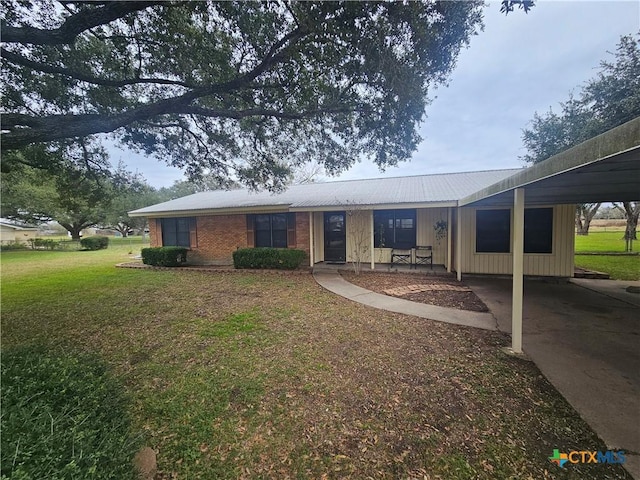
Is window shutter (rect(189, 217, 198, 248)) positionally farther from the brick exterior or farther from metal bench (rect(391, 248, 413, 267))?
metal bench (rect(391, 248, 413, 267))

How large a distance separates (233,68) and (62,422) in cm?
634

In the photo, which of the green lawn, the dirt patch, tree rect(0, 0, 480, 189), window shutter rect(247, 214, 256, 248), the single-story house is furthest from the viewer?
the green lawn

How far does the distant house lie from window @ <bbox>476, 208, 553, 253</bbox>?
0.02 metres

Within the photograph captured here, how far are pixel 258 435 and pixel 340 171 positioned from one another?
7911mm

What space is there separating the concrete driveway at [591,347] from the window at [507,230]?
1.54 metres

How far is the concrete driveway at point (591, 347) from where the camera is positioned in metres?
2.51

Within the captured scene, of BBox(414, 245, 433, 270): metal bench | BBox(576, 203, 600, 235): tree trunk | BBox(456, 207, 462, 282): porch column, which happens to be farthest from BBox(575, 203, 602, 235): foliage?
BBox(456, 207, 462, 282): porch column

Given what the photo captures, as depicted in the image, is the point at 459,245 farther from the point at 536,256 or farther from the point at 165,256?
the point at 165,256

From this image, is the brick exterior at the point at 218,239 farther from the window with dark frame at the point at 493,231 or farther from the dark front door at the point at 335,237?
the window with dark frame at the point at 493,231

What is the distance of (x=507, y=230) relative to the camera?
336 inches

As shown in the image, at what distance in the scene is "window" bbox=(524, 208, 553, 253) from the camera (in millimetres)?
8117

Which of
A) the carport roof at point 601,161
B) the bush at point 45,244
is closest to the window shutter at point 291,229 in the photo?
the carport roof at point 601,161

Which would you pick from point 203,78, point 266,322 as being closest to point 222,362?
point 266,322

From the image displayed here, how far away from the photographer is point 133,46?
611cm
